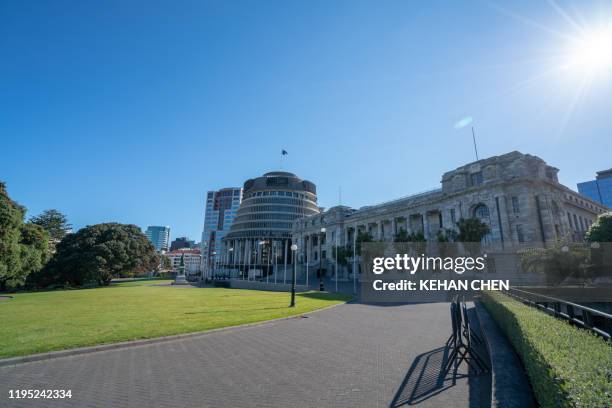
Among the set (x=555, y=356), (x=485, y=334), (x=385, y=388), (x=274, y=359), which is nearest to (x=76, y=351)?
(x=274, y=359)

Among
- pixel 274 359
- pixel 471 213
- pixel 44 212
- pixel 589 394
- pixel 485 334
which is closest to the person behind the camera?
pixel 589 394

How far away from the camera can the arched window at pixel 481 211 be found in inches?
1932

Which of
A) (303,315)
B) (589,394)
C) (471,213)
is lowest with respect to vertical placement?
(303,315)

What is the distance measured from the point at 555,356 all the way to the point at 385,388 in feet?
11.6

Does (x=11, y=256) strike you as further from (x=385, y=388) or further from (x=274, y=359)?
(x=385, y=388)

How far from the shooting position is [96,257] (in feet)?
182

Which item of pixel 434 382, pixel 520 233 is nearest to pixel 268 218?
pixel 520 233

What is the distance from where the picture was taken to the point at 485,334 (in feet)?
36.7

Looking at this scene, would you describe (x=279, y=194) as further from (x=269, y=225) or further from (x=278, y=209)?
(x=269, y=225)

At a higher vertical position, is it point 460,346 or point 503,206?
point 503,206

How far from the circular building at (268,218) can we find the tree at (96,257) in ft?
123

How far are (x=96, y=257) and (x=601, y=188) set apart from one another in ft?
586

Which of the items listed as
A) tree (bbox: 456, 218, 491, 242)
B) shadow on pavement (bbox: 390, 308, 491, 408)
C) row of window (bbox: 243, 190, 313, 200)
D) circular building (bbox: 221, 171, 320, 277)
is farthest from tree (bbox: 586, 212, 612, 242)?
row of window (bbox: 243, 190, 313, 200)

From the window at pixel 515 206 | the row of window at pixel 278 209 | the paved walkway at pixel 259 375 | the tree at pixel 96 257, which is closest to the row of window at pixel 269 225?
the row of window at pixel 278 209
